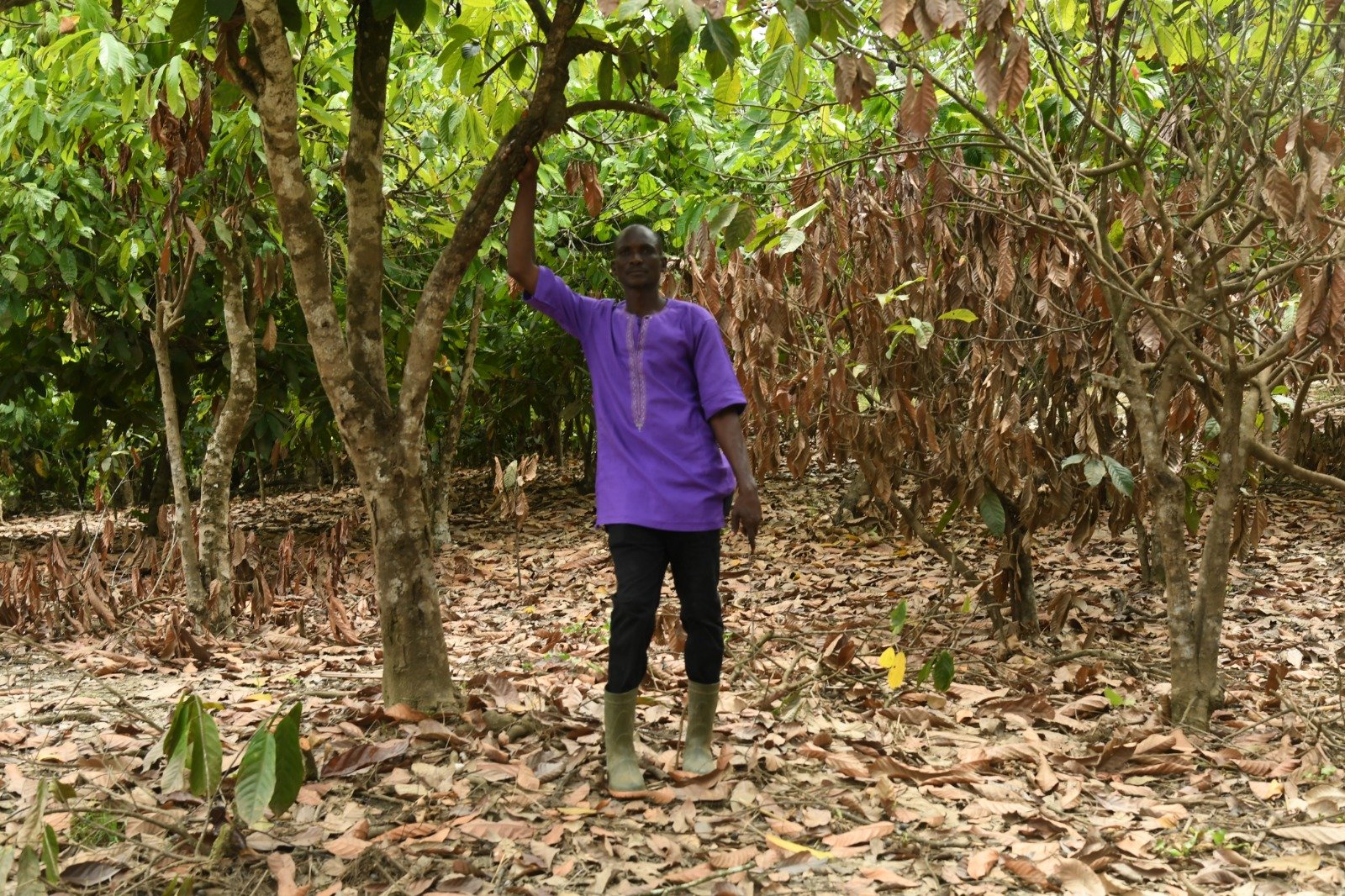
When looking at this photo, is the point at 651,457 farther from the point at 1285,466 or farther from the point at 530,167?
the point at 1285,466

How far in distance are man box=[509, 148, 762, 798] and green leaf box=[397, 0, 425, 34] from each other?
555 millimetres

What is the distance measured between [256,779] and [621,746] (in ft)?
3.99

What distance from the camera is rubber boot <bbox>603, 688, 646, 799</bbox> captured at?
3.35 m

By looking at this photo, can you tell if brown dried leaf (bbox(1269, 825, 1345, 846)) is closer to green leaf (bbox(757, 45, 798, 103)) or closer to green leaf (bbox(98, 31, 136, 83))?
green leaf (bbox(757, 45, 798, 103))

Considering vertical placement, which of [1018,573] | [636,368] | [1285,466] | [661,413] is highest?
[636,368]

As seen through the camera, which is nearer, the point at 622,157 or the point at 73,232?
the point at 73,232

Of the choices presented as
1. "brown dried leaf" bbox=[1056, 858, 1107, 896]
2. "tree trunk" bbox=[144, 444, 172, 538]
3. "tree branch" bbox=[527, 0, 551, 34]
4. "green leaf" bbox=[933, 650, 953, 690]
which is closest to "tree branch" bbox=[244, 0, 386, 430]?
"tree branch" bbox=[527, 0, 551, 34]

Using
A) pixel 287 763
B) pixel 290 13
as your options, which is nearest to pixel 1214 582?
pixel 287 763

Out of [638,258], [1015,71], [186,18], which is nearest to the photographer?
[1015,71]

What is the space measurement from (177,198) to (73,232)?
1.69 m

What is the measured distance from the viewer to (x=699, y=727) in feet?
11.6

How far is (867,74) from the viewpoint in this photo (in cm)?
299

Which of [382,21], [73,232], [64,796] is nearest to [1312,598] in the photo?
[382,21]

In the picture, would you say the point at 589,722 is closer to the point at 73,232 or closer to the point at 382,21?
the point at 382,21
